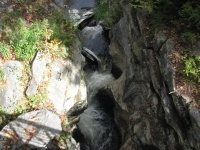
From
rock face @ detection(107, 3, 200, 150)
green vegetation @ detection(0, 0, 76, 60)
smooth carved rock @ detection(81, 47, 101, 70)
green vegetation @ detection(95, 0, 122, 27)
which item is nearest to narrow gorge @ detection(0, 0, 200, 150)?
rock face @ detection(107, 3, 200, 150)

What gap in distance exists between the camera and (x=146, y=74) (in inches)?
368

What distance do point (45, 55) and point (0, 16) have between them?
3323 mm

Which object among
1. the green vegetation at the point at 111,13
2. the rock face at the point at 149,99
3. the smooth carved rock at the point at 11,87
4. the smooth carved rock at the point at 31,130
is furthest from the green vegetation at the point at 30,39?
the green vegetation at the point at 111,13

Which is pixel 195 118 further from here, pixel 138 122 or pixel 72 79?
pixel 72 79

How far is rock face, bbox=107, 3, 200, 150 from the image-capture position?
7324 mm

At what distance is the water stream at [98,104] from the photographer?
Result: 38.9 ft

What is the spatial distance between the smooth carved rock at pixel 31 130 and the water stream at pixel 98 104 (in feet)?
14.2

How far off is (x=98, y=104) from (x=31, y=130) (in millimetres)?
6568

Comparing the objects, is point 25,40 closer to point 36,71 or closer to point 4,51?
point 4,51

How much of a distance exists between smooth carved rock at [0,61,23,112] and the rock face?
528 cm

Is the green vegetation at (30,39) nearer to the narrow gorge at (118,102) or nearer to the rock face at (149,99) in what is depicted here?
the narrow gorge at (118,102)

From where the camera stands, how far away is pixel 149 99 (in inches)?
357

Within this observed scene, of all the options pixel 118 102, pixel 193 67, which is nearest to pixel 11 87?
pixel 118 102

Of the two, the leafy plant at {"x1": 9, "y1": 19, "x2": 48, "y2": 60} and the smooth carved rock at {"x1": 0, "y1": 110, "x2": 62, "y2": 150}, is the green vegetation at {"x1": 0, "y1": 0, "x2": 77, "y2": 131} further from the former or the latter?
the smooth carved rock at {"x1": 0, "y1": 110, "x2": 62, "y2": 150}
